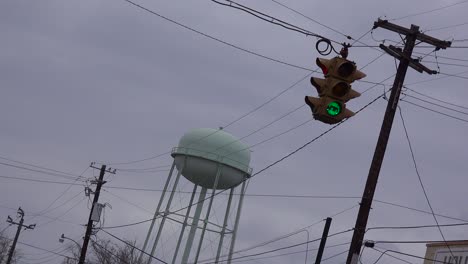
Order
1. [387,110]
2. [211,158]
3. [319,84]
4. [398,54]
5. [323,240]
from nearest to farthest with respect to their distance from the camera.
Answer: [319,84]
[387,110]
[398,54]
[323,240]
[211,158]

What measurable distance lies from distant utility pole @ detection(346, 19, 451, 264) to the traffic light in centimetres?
627

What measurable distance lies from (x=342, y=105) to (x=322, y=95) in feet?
1.14

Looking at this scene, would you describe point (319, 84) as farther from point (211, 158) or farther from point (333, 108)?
point (211, 158)

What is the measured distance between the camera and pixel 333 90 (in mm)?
14664

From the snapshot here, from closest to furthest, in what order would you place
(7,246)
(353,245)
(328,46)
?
(328,46), (353,245), (7,246)

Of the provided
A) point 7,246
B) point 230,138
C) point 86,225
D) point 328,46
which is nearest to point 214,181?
point 230,138

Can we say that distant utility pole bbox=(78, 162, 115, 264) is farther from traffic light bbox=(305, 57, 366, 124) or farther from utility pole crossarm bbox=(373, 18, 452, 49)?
traffic light bbox=(305, 57, 366, 124)

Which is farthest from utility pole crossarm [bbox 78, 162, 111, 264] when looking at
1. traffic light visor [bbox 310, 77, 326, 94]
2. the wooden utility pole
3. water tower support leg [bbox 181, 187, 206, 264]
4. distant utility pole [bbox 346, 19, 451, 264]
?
traffic light visor [bbox 310, 77, 326, 94]

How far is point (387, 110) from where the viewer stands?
2134 cm

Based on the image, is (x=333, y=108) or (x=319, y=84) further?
(x=319, y=84)

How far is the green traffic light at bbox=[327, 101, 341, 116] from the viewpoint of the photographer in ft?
47.7

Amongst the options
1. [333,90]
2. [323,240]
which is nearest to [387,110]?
[333,90]

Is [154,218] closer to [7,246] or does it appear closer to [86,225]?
[86,225]

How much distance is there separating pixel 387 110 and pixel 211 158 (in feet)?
91.7
